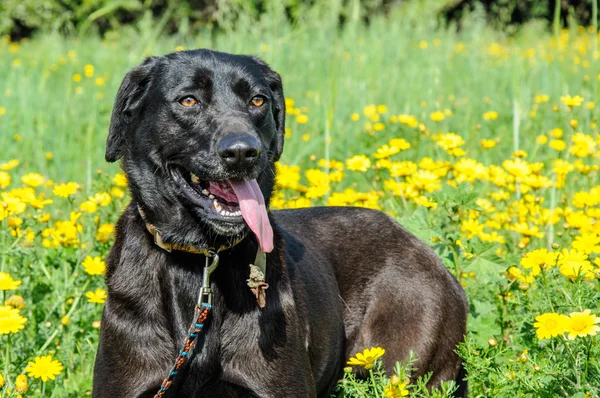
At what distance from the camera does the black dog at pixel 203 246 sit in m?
2.91

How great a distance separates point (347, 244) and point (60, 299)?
1.48 metres

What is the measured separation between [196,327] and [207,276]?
0.20 meters

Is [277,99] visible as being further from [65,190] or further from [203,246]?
[65,190]

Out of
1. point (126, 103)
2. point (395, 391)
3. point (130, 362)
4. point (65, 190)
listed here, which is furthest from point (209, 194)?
point (65, 190)

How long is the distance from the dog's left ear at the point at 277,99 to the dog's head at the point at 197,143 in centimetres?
18

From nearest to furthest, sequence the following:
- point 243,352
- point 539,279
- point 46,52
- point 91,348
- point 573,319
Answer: point 573,319 < point 243,352 < point 539,279 < point 91,348 < point 46,52

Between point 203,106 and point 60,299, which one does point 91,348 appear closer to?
point 60,299

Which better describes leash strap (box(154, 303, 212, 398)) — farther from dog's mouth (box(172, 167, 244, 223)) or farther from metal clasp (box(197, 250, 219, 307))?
dog's mouth (box(172, 167, 244, 223))

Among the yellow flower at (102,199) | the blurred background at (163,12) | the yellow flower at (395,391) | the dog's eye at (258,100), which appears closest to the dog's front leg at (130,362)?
the yellow flower at (395,391)

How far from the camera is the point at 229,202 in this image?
9.87ft

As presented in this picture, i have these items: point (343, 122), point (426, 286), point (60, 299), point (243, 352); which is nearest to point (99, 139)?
point (343, 122)

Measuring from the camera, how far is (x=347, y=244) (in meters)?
4.06

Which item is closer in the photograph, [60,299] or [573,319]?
[573,319]

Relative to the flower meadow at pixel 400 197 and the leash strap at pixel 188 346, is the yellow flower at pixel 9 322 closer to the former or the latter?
the flower meadow at pixel 400 197
